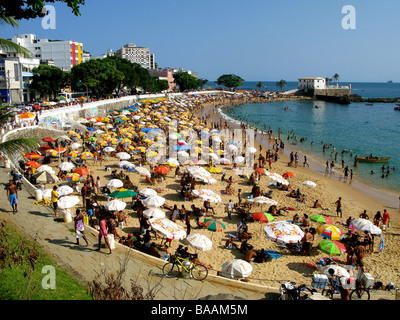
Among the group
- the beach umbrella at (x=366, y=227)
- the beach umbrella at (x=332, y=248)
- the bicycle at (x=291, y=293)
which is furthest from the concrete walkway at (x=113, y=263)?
the beach umbrella at (x=366, y=227)

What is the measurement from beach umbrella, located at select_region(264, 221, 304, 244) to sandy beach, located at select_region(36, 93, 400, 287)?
0.92m

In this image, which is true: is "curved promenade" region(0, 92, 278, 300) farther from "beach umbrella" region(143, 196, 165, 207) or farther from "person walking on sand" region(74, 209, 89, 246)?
"beach umbrella" region(143, 196, 165, 207)

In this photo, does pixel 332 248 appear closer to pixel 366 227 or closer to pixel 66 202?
pixel 366 227

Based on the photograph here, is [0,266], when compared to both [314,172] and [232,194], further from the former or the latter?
[314,172]

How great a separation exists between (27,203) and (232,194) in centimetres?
1000

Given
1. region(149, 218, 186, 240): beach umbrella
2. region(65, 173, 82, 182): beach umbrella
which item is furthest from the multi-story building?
region(149, 218, 186, 240): beach umbrella

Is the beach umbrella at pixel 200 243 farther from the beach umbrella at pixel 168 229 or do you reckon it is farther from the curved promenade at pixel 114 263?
the curved promenade at pixel 114 263

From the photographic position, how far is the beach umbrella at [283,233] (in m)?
10.4

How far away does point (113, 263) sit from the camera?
832 centimetres

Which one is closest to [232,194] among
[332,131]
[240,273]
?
[240,273]

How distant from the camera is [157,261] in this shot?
858 centimetres

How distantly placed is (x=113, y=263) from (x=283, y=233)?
549 centimetres

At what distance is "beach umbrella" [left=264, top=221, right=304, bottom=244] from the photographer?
10.4 metres

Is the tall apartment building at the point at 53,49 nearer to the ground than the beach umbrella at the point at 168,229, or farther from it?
farther from it
